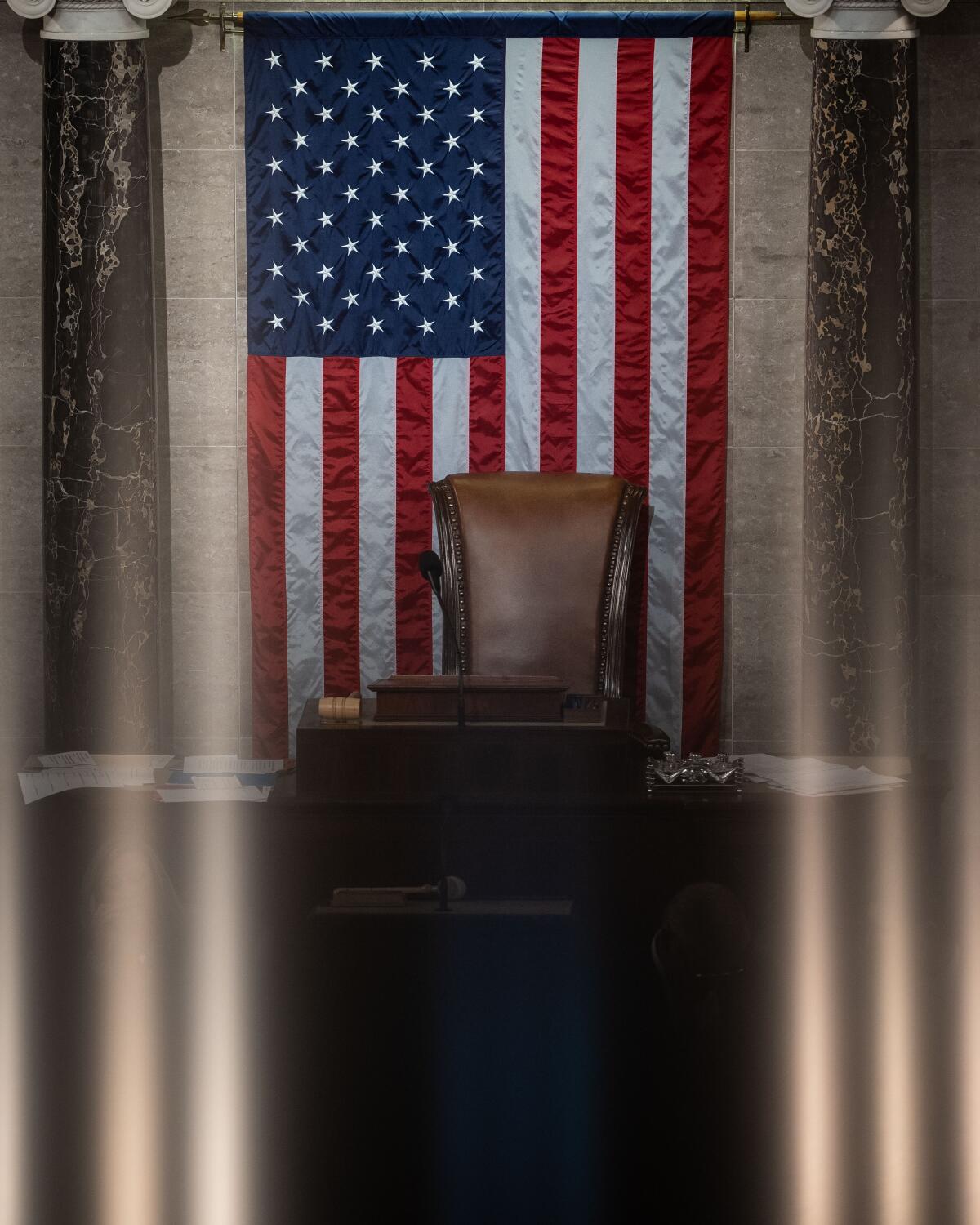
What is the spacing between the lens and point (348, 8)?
3.96 m

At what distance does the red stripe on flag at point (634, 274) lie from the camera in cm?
389

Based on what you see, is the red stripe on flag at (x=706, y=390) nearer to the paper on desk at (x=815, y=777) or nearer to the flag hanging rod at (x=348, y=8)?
the flag hanging rod at (x=348, y=8)

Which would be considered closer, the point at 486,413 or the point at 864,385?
the point at 864,385

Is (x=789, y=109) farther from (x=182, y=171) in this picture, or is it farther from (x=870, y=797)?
(x=870, y=797)

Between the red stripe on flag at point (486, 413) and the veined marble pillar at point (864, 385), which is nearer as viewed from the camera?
the veined marble pillar at point (864, 385)

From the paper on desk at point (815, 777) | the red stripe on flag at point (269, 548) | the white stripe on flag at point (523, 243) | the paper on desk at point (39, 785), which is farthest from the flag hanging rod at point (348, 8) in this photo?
the paper on desk at point (39, 785)

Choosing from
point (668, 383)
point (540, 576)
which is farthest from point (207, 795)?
point (668, 383)

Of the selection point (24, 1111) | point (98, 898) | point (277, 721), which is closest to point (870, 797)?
point (98, 898)

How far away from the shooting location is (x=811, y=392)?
383cm

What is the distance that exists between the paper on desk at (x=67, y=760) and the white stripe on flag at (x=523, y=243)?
1969 mm

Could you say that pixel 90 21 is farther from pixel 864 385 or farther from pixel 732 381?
pixel 864 385

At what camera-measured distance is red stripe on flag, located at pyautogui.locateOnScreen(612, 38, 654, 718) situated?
153 inches

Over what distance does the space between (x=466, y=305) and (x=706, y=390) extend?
2.87 ft

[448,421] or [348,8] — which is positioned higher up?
[348,8]
